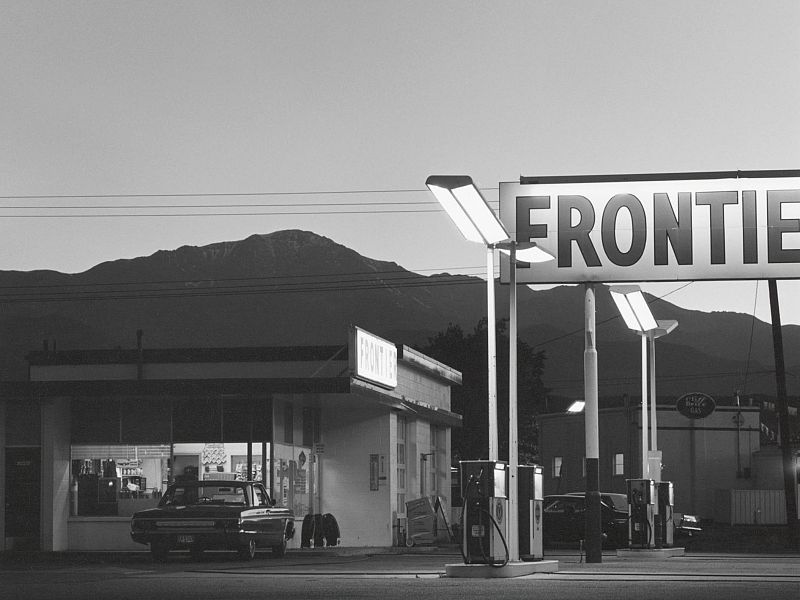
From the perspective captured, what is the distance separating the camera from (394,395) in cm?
3438

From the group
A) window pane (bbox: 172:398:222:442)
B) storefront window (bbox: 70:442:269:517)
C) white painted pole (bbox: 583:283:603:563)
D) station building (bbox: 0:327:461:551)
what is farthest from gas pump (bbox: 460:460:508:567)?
window pane (bbox: 172:398:222:442)

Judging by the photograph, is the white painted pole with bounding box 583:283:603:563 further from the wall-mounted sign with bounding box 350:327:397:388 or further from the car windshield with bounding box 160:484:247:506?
the wall-mounted sign with bounding box 350:327:397:388

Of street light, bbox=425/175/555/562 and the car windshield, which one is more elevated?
street light, bbox=425/175/555/562

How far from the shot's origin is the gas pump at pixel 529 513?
18.5 metres

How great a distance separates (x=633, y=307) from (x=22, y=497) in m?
15.8

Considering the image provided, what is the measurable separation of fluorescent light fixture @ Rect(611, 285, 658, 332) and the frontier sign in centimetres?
154

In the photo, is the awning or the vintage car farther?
the awning

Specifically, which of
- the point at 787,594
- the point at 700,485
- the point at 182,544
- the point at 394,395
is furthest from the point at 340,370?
the point at 700,485

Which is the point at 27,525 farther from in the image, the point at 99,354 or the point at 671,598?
the point at 671,598

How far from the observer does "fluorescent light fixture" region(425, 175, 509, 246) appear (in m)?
16.2

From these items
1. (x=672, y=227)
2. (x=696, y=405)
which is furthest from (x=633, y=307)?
(x=696, y=405)

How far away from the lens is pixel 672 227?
22609 mm

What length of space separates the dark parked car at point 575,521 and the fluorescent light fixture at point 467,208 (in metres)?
16.5

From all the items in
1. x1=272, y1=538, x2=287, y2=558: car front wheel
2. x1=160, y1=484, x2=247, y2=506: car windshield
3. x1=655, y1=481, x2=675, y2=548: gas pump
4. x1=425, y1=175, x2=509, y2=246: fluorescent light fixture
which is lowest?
x1=272, y1=538, x2=287, y2=558: car front wheel
